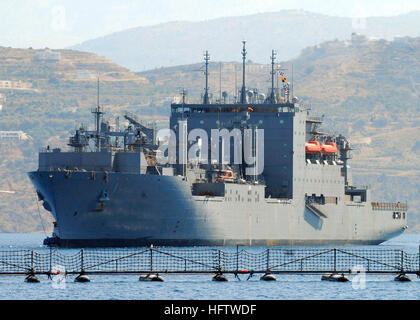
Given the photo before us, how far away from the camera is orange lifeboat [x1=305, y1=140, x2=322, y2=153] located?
88.7 meters

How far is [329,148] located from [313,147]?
2891mm

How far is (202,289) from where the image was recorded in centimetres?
4775

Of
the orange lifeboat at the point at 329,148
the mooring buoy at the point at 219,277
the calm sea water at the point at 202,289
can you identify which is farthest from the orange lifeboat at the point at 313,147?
the mooring buoy at the point at 219,277

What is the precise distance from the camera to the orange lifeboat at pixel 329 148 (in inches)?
3585

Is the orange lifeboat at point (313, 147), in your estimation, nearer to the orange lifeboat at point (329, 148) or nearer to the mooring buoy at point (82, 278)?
the orange lifeboat at point (329, 148)

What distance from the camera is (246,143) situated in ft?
274

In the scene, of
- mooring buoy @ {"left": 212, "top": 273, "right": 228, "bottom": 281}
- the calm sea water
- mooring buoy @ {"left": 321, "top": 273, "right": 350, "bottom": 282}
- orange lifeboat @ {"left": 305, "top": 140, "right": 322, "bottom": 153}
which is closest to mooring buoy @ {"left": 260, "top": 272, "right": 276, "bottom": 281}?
the calm sea water

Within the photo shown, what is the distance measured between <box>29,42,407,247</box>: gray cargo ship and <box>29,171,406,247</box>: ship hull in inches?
2.4

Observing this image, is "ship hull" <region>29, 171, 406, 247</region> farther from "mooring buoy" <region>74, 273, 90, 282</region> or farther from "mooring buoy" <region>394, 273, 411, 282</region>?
"mooring buoy" <region>394, 273, 411, 282</region>

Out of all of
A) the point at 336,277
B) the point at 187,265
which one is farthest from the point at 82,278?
the point at 187,265

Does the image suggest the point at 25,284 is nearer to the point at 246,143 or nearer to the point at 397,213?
the point at 246,143

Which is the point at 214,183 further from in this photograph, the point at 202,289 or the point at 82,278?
the point at 202,289

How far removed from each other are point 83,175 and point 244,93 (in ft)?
64.2

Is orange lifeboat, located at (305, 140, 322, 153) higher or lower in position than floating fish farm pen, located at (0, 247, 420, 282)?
higher
